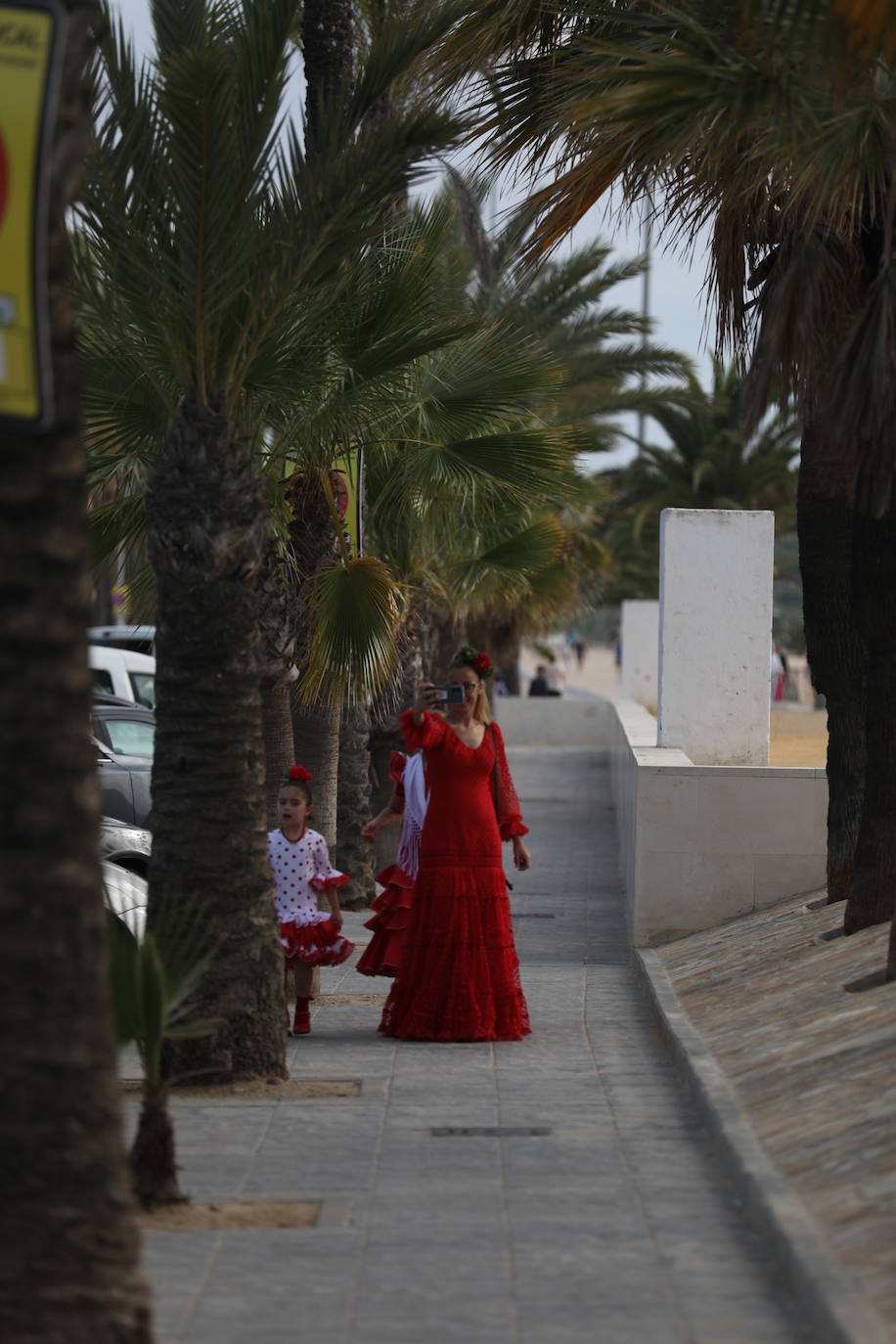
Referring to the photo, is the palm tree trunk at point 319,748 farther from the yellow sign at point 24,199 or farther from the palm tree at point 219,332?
the yellow sign at point 24,199

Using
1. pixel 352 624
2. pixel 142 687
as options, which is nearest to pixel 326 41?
pixel 352 624

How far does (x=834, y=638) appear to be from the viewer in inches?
454

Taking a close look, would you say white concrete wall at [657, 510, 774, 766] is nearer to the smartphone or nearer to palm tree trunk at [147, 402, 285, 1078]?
the smartphone

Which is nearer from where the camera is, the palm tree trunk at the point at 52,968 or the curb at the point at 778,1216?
the palm tree trunk at the point at 52,968

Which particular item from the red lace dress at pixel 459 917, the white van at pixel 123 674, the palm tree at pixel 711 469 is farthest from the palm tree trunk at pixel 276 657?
the palm tree at pixel 711 469

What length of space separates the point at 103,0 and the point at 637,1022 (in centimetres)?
563

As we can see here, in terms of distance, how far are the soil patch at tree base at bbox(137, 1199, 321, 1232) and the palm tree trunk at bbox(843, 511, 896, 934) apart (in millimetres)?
4536

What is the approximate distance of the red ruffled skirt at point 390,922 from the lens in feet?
31.5

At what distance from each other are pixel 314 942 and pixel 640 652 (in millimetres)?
21521

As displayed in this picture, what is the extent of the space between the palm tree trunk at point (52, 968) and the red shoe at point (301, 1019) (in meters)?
5.34

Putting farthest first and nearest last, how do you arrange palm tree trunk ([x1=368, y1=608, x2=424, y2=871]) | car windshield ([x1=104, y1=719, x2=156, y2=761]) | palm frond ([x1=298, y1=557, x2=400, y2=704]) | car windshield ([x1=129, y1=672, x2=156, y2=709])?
car windshield ([x1=129, y1=672, x2=156, y2=709])
car windshield ([x1=104, y1=719, x2=156, y2=761])
palm tree trunk ([x1=368, y1=608, x2=424, y2=871])
palm frond ([x1=298, y1=557, x2=400, y2=704])

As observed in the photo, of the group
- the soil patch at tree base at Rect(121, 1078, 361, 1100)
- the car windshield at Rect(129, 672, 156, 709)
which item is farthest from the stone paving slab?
the car windshield at Rect(129, 672, 156, 709)

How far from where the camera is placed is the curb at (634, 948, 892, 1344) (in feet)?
15.1

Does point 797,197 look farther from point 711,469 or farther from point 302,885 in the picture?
point 711,469
